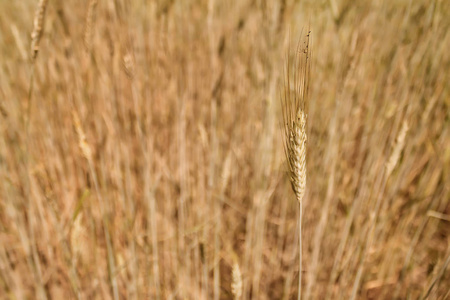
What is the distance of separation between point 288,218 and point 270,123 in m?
0.43

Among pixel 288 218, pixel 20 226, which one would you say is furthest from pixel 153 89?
pixel 288 218

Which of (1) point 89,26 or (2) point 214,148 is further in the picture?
(2) point 214,148

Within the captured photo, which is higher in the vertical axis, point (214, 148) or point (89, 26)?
point (89, 26)

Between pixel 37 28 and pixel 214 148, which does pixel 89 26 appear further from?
pixel 214 148

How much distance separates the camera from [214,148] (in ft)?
2.51

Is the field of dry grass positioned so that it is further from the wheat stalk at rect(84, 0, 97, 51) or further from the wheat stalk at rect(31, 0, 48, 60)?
the wheat stalk at rect(31, 0, 48, 60)

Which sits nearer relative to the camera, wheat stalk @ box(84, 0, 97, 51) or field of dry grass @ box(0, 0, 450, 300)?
wheat stalk @ box(84, 0, 97, 51)

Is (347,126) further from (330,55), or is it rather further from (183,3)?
(183,3)

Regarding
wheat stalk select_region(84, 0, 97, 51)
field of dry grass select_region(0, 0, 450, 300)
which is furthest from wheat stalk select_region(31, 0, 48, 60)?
field of dry grass select_region(0, 0, 450, 300)

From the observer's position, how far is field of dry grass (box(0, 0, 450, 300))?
30.9 inches

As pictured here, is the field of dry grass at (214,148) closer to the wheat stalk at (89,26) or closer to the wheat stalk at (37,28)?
the wheat stalk at (89,26)

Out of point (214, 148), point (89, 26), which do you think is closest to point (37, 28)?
point (89, 26)

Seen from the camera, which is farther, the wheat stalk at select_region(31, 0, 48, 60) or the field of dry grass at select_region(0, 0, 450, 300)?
the field of dry grass at select_region(0, 0, 450, 300)

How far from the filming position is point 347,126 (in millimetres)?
903
